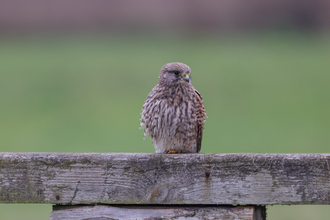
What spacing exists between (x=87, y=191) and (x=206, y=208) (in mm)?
→ 598

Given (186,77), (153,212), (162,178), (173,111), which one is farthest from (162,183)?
(186,77)

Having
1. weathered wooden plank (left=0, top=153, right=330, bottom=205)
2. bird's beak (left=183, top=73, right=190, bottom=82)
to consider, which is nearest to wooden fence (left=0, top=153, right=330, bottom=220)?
weathered wooden plank (left=0, top=153, right=330, bottom=205)

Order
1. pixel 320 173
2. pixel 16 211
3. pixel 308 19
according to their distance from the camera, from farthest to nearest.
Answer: pixel 308 19
pixel 16 211
pixel 320 173

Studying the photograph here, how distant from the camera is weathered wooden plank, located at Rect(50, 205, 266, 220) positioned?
8.34ft

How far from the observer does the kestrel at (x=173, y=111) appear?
382 cm

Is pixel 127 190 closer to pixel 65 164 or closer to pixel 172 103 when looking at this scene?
pixel 65 164

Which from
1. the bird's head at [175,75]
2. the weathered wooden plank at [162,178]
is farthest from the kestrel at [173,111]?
the weathered wooden plank at [162,178]

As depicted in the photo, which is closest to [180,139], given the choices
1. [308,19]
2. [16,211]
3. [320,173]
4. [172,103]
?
A: [172,103]

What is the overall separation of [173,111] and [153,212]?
131cm

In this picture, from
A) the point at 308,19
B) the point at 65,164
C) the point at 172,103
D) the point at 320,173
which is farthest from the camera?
the point at 308,19

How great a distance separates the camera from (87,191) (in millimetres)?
2639

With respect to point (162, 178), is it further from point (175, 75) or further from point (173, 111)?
point (175, 75)

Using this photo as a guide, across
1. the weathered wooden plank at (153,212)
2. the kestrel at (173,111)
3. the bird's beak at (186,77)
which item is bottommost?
the weathered wooden plank at (153,212)

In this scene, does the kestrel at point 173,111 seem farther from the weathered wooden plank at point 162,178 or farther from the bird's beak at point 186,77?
the weathered wooden plank at point 162,178
